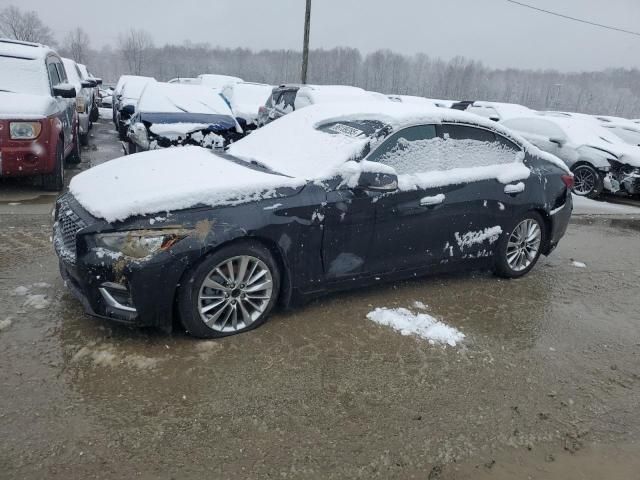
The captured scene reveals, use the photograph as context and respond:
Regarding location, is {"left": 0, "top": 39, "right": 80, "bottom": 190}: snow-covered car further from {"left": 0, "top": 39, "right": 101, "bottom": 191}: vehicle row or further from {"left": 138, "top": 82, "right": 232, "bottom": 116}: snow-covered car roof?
{"left": 138, "top": 82, "right": 232, "bottom": 116}: snow-covered car roof

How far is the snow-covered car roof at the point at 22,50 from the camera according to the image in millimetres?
7348

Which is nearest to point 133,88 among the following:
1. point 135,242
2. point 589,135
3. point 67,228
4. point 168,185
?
point 589,135

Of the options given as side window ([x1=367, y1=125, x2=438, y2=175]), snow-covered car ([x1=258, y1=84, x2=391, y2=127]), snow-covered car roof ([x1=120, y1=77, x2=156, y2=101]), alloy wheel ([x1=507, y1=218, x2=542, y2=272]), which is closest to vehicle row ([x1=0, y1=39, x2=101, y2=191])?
snow-covered car ([x1=258, y1=84, x2=391, y2=127])

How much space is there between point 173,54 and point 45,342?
115688 mm

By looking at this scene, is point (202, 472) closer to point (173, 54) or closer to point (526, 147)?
point (526, 147)

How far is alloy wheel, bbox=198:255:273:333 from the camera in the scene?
3.32m

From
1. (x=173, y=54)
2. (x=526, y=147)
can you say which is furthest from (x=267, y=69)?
(x=526, y=147)

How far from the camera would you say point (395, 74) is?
106938 mm

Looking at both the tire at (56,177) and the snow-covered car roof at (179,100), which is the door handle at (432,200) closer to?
the tire at (56,177)

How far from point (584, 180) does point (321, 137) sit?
8.44 m

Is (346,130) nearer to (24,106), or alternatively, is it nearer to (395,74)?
(24,106)

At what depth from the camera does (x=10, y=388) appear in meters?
2.80

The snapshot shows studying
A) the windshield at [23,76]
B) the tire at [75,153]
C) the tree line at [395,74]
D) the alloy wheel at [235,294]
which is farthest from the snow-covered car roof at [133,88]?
the tree line at [395,74]

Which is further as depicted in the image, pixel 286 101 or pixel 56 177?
pixel 286 101
